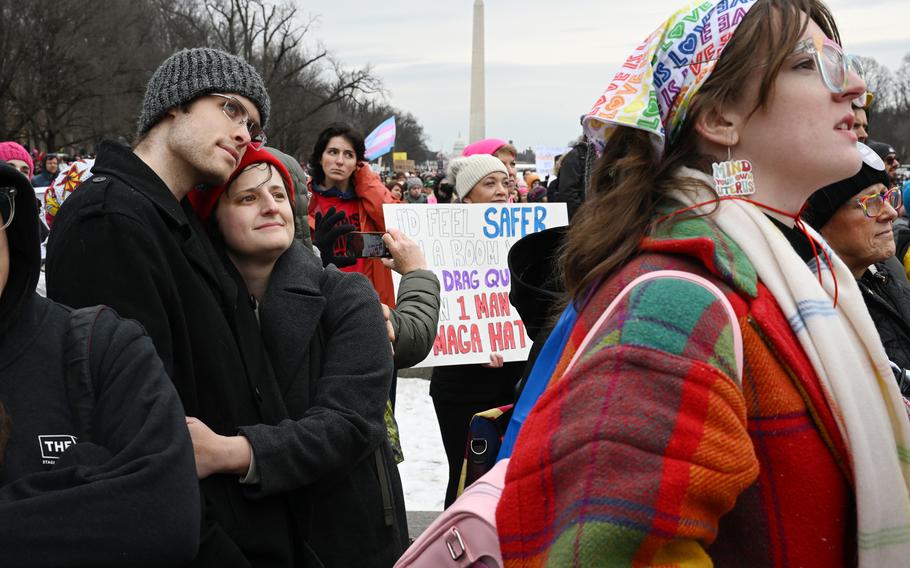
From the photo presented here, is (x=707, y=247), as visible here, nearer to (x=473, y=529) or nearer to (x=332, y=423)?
(x=473, y=529)

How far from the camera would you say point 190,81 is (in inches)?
103

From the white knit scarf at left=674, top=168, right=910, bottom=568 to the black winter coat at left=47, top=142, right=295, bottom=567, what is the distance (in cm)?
142

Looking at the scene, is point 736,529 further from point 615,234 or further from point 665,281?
point 615,234

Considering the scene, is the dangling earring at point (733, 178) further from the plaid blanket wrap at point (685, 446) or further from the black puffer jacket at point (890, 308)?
the black puffer jacket at point (890, 308)

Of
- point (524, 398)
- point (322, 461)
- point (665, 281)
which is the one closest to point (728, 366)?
point (665, 281)

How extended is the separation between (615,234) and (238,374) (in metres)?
1.29

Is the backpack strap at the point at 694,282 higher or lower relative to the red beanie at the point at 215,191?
lower

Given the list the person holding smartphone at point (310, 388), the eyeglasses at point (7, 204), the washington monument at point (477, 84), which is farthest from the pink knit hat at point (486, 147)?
the washington monument at point (477, 84)

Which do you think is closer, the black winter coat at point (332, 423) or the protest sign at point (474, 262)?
the black winter coat at point (332, 423)

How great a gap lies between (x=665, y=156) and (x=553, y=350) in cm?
41

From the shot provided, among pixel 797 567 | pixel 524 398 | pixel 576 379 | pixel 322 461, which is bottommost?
pixel 322 461

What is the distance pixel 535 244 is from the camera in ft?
7.39

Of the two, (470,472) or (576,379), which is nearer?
(576,379)

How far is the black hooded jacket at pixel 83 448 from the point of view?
1746 mm
